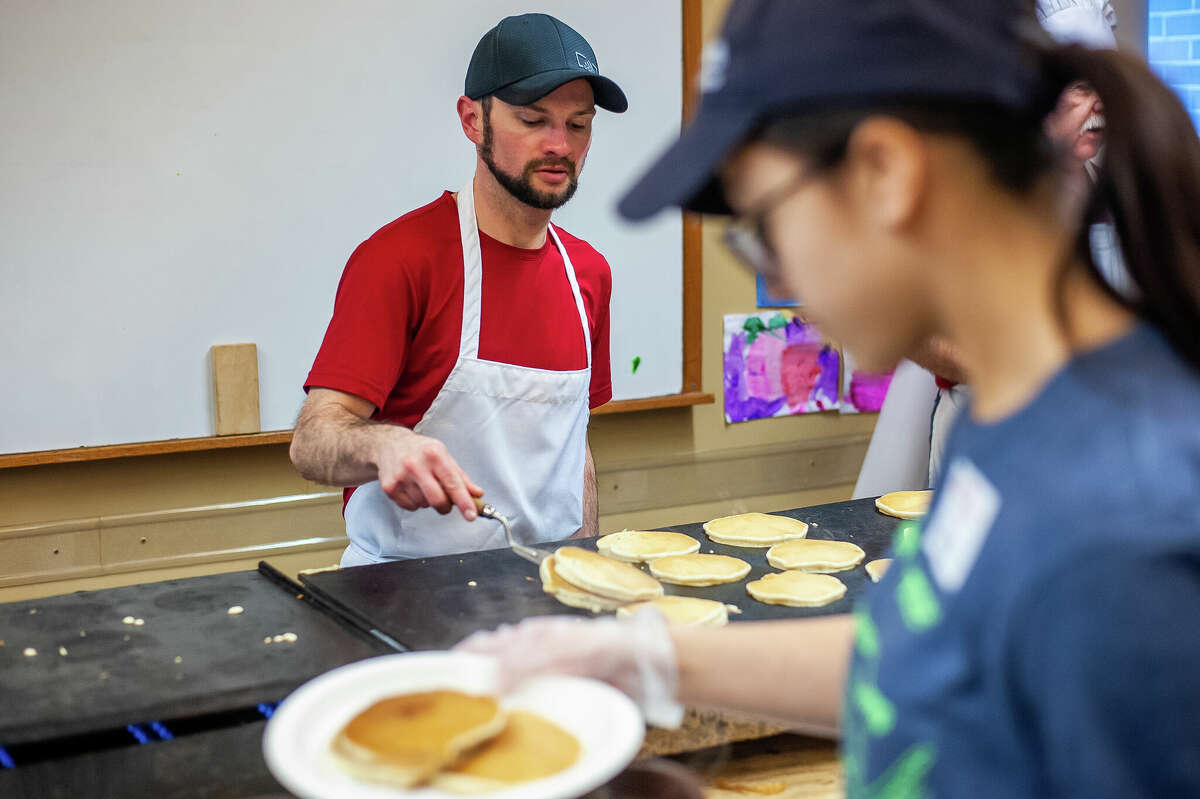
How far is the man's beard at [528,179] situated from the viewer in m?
2.53

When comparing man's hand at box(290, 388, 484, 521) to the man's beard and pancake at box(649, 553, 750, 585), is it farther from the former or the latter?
the man's beard

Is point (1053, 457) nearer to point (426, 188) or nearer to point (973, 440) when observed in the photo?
point (973, 440)

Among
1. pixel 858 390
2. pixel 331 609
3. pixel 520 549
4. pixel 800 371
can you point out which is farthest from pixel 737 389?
pixel 331 609

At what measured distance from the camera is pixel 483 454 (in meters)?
2.53

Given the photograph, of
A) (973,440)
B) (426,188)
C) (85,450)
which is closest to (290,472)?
(85,450)

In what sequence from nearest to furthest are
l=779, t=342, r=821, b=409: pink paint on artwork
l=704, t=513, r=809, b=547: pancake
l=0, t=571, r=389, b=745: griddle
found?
l=0, t=571, r=389, b=745: griddle < l=704, t=513, r=809, b=547: pancake < l=779, t=342, r=821, b=409: pink paint on artwork

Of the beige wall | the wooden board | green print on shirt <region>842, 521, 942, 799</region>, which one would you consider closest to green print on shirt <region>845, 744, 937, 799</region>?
green print on shirt <region>842, 521, 942, 799</region>

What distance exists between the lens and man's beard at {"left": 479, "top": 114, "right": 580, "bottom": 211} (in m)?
2.53

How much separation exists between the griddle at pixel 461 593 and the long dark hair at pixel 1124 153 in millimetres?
1176

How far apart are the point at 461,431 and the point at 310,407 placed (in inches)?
13.8

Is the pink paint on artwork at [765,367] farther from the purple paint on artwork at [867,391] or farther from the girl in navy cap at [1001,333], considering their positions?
the girl in navy cap at [1001,333]

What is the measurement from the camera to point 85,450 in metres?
3.01

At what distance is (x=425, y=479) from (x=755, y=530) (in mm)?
758

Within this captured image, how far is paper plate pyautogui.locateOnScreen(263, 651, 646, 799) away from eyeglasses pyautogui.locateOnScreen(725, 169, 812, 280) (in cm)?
47
